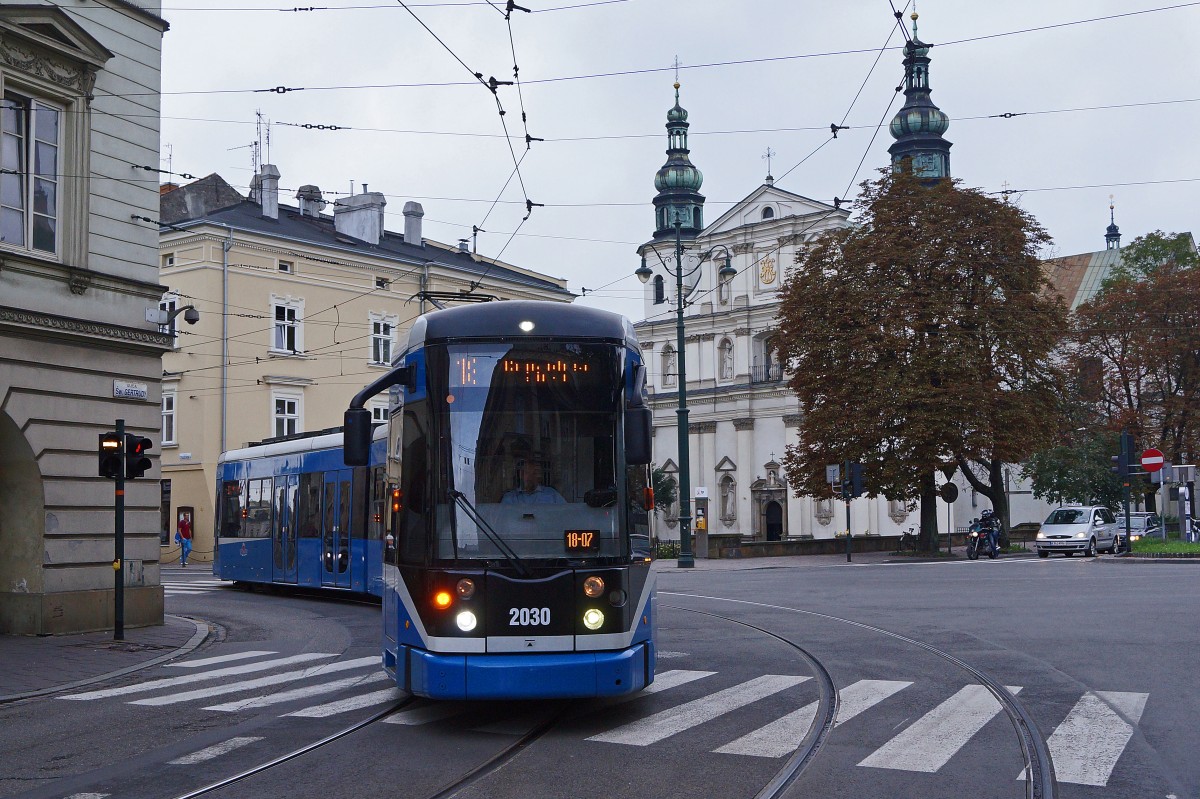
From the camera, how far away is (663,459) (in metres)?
80.2

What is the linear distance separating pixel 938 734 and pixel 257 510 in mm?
19535

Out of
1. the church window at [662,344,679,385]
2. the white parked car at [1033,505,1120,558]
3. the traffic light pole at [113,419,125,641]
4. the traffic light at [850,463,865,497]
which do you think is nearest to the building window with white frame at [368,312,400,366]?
the traffic light at [850,463,865,497]

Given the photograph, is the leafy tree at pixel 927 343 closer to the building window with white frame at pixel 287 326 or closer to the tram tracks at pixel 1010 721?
the building window with white frame at pixel 287 326

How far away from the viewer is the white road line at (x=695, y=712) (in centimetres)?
930

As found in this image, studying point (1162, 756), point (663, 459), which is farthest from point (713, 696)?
point (663, 459)

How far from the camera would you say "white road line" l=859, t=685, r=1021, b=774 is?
826 centimetres

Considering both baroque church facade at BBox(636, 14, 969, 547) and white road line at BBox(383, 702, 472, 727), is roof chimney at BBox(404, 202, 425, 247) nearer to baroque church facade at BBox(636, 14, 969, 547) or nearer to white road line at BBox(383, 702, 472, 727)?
baroque church facade at BBox(636, 14, 969, 547)

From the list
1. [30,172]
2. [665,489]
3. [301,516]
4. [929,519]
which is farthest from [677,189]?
[30,172]

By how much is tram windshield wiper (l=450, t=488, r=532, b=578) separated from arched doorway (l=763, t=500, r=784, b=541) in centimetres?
6301

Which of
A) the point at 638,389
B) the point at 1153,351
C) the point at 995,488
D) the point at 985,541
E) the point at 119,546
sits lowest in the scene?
the point at 985,541

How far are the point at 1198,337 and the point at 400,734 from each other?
58.1 m

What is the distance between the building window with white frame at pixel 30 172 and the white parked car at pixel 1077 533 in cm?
3351

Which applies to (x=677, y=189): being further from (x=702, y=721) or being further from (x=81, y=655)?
(x=702, y=721)

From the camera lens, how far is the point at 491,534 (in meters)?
9.65
